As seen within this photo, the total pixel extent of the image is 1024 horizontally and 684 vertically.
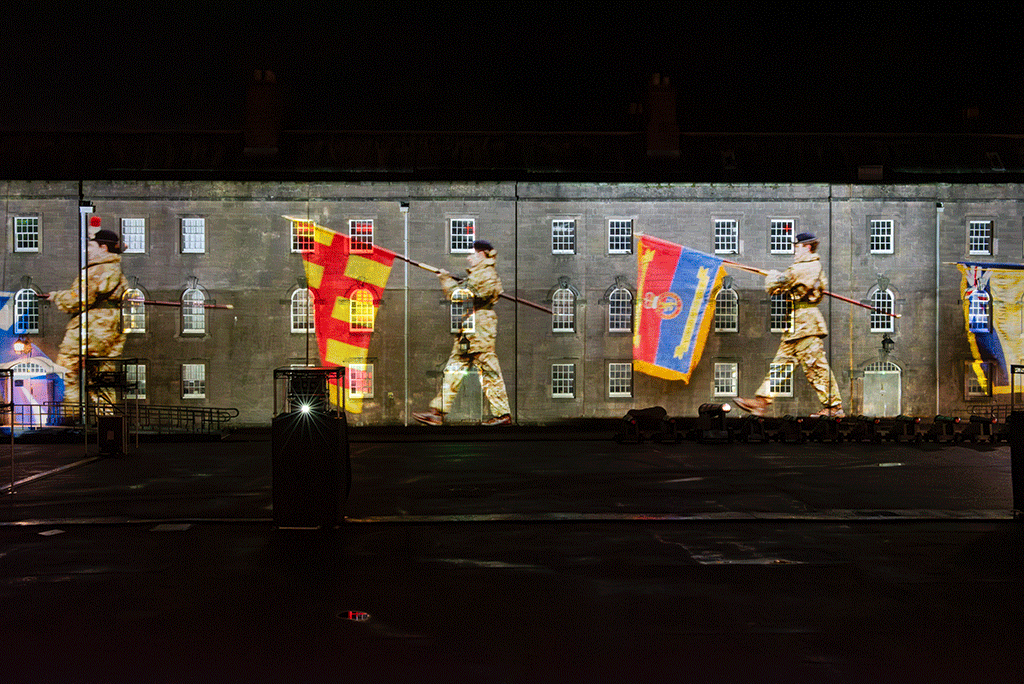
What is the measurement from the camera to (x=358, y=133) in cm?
4028

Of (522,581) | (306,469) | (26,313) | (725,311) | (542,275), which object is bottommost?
(522,581)

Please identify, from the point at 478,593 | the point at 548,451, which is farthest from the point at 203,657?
the point at 548,451

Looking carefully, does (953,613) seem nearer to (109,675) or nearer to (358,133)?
(109,675)

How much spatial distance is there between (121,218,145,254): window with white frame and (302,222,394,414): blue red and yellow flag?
284 inches

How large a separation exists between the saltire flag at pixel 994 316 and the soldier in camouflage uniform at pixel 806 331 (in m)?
6.42

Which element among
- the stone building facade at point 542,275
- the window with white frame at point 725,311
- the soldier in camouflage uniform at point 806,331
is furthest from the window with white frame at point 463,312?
the soldier in camouflage uniform at point 806,331

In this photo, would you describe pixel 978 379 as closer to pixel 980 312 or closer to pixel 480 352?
pixel 980 312

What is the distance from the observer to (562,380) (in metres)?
36.1

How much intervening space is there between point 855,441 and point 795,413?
184 inches

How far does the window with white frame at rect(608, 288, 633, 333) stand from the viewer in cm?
3622

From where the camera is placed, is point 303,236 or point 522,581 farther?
point 303,236

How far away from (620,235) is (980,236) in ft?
53.4

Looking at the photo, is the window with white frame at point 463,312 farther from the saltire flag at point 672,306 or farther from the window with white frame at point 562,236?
the saltire flag at point 672,306

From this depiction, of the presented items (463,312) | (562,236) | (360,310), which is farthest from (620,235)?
(360,310)
